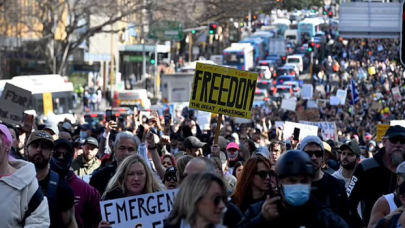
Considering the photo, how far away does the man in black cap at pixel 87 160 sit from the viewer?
1271cm

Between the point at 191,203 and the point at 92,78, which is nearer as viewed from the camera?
the point at 191,203

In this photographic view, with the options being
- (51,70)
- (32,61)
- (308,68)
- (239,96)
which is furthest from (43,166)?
(308,68)

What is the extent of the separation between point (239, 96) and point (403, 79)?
49521mm

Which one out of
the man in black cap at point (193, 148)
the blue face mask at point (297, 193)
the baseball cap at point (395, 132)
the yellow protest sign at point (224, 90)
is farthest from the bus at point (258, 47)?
the blue face mask at point (297, 193)

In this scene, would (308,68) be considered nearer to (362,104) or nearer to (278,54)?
(278,54)

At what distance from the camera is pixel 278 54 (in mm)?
93625

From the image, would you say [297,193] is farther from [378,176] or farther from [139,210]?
[378,176]

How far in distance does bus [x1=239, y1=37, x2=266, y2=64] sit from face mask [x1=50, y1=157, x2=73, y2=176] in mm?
75658

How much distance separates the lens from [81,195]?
8.91 m

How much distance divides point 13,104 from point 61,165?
9073 millimetres

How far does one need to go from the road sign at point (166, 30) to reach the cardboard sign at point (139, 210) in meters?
45.8

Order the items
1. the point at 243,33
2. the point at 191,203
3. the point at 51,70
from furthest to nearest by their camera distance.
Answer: the point at 243,33 < the point at 51,70 < the point at 191,203

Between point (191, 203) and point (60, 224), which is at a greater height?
point (191, 203)

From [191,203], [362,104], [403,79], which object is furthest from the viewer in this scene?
[403,79]
